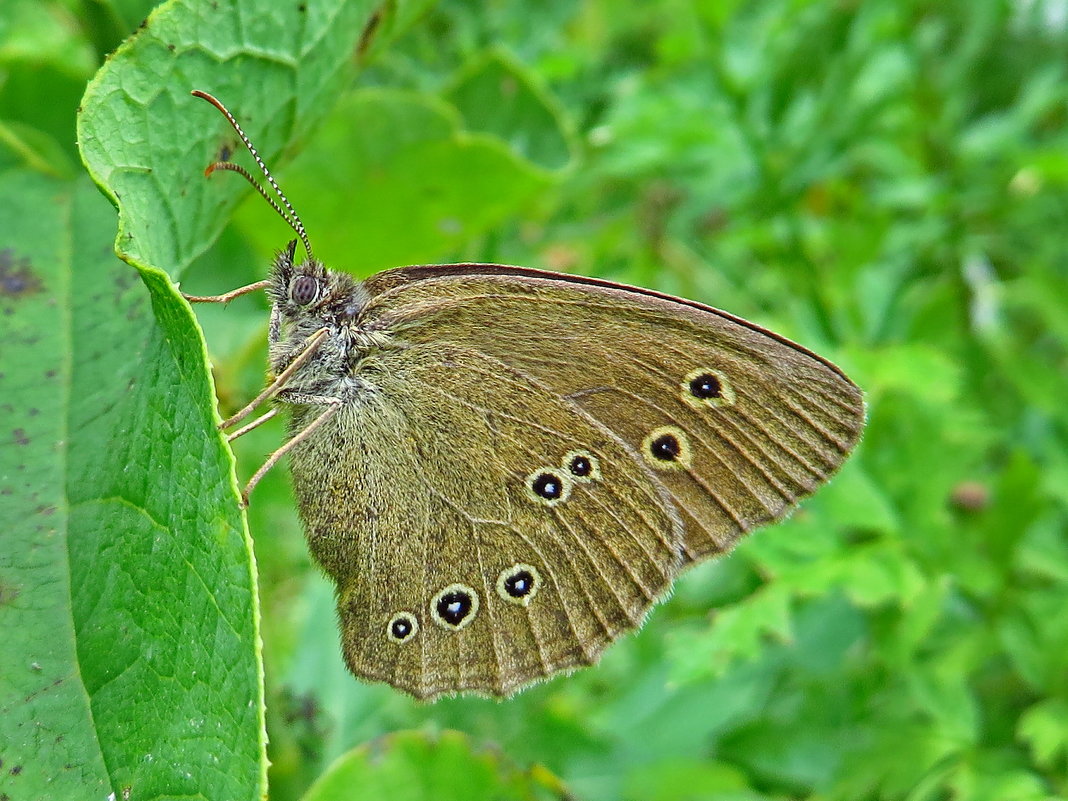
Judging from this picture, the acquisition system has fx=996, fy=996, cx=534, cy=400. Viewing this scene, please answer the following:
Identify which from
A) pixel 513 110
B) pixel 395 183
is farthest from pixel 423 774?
pixel 513 110

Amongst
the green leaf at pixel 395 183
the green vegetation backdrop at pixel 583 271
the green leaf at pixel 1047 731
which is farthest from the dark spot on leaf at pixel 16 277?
the green leaf at pixel 1047 731

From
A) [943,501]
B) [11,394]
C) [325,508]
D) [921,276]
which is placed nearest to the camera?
[11,394]

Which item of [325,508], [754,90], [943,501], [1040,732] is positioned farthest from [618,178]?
[1040,732]

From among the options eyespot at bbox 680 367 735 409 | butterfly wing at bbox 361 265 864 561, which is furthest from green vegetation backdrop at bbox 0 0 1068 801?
eyespot at bbox 680 367 735 409

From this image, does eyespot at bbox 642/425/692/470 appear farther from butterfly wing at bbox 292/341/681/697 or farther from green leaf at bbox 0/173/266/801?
green leaf at bbox 0/173/266/801

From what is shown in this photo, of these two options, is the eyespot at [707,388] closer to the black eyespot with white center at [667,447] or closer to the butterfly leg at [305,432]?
the black eyespot with white center at [667,447]

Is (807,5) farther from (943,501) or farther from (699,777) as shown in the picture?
(699,777)
